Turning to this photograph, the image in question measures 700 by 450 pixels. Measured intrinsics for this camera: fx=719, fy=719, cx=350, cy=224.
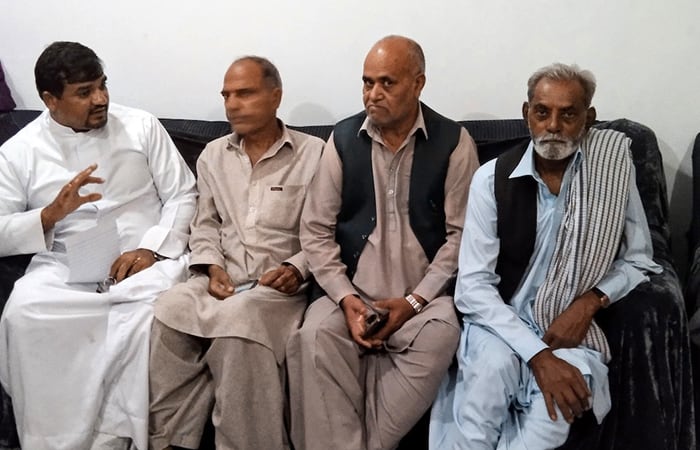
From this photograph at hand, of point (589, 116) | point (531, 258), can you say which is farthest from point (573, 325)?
point (589, 116)

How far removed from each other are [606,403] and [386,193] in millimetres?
854

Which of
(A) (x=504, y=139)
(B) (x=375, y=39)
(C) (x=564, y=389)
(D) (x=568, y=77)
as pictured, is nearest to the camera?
(C) (x=564, y=389)

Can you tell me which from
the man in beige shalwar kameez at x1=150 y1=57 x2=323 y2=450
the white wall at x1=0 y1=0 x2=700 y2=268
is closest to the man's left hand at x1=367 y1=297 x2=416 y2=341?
the man in beige shalwar kameez at x1=150 y1=57 x2=323 y2=450

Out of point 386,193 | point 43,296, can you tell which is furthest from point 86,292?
point 386,193

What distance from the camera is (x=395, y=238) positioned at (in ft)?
7.22

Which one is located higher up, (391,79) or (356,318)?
(391,79)

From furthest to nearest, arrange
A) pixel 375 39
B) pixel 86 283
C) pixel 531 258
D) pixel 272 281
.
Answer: pixel 375 39 → pixel 86 283 → pixel 272 281 → pixel 531 258

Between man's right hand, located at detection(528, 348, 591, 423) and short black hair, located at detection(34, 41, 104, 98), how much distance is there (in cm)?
167

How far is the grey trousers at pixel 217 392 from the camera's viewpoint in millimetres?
2051

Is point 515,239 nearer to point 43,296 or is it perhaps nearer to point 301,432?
point 301,432

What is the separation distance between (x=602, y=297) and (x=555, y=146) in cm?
43

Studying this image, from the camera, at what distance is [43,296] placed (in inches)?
86.3

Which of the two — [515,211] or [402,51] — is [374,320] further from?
[402,51]

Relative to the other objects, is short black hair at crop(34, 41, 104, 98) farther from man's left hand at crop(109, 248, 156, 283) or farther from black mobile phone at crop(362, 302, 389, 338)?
black mobile phone at crop(362, 302, 389, 338)
